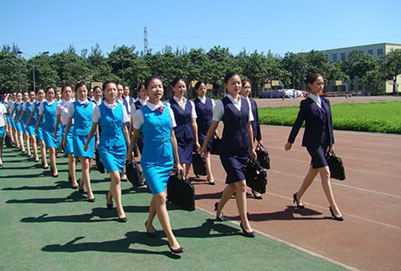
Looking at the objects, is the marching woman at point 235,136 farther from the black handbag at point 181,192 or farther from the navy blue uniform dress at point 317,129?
the navy blue uniform dress at point 317,129

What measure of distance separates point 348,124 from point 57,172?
1241cm

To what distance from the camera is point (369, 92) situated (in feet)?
251

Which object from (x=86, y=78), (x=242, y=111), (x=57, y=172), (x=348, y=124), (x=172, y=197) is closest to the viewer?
(x=172, y=197)

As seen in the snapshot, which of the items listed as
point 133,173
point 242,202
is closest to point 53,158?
point 133,173

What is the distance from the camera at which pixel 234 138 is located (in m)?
4.64

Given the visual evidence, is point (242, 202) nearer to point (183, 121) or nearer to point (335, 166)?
point (335, 166)

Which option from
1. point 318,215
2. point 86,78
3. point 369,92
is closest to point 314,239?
point 318,215

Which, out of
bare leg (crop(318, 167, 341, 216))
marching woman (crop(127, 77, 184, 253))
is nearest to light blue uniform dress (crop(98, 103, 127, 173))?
marching woman (crop(127, 77, 184, 253))

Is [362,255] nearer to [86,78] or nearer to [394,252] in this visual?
[394,252]

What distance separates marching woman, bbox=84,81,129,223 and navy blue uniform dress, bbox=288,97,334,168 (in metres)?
2.47

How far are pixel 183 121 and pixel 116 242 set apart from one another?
2.38 metres

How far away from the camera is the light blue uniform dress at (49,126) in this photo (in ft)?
27.2

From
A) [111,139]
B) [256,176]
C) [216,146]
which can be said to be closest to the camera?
[256,176]

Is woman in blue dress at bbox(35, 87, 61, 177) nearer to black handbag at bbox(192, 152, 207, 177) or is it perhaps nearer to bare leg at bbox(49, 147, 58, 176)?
bare leg at bbox(49, 147, 58, 176)
